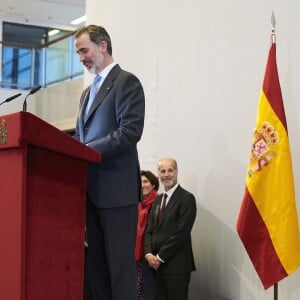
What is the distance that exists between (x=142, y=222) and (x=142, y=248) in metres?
0.23

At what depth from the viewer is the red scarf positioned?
4434mm

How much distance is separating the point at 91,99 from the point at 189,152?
2.62 metres

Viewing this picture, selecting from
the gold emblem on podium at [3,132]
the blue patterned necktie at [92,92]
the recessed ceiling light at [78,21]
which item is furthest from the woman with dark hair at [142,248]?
the recessed ceiling light at [78,21]

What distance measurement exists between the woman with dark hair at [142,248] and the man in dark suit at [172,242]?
53 millimetres

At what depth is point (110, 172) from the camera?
6.98 feet

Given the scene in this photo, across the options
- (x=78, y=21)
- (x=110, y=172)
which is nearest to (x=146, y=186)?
(x=110, y=172)

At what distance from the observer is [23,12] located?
13.2 metres

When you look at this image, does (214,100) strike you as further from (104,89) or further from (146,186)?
(104,89)

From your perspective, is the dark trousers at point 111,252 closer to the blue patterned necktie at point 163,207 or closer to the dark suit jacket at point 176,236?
the dark suit jacket at point 176,236

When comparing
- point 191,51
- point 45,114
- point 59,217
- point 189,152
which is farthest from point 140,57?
point 45,114

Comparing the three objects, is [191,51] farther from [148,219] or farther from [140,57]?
[148,219]

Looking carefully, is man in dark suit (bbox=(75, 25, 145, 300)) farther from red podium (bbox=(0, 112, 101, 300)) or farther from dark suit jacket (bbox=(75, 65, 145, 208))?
red podium (bbox=(0, 112, 101, 300))

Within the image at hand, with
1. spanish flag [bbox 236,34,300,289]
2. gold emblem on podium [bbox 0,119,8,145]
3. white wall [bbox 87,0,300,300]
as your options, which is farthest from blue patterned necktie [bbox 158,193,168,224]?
gold emblem on podium [bbox 0,119,8,145]

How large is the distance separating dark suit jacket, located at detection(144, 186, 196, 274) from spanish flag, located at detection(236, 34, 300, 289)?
884 mm
